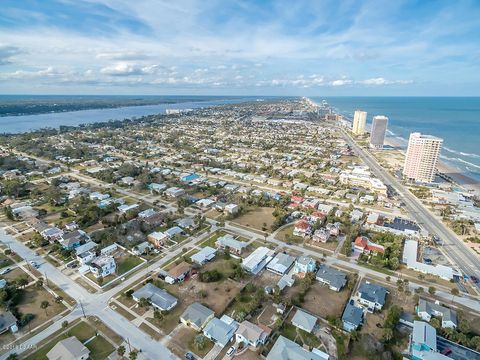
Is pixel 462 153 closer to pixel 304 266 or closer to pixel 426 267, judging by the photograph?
pixel 426 267

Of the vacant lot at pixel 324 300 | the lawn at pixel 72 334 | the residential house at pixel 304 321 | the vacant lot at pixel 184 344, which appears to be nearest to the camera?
the lawn at pixel 72 334

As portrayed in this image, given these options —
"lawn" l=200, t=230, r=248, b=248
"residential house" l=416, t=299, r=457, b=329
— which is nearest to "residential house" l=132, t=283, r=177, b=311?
"lawn" l=200, t=230, r=248, b=248

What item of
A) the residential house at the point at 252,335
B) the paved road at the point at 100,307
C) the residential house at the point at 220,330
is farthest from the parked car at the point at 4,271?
the residential house at the point at 252,335

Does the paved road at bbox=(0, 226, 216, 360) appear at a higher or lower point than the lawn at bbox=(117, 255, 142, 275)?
higher

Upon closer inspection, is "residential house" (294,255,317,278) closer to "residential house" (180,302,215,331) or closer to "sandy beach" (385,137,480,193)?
"residential house" (180,302,215,331)

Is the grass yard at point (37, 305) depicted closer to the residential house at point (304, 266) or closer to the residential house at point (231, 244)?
the residential house at point (231, 244)

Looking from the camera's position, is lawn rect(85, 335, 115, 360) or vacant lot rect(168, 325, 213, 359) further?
vacant lot rect(168, 325, 213, 359)

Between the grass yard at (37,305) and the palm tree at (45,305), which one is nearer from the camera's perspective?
the grass yard at (37,305)
